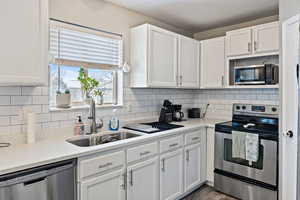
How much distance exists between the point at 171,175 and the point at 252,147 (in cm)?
101

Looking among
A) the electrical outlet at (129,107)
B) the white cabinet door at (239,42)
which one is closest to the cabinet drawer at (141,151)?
the electrical outlet at (129,107)

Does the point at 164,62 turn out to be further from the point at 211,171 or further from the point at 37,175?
the point at 37,175

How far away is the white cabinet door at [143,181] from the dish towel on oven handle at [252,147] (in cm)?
114

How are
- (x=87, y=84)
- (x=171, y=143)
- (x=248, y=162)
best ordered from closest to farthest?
(x=87, y=84), (x=171, y=143), (x=248, y=162)

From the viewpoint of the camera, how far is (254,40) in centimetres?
283

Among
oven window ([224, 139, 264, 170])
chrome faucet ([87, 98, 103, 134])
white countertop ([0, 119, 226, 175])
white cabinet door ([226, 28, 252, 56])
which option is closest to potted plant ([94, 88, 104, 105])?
chrome faucet ([87, 98, 103, 134])

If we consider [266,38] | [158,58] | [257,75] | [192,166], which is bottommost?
[192,166]

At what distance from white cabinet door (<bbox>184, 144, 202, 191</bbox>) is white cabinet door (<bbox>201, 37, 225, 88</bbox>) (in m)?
1.05

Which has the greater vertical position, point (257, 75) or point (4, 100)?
point (257, 75)

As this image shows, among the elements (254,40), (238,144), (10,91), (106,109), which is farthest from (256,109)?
(10,91)

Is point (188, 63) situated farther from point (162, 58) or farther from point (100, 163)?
point (100, 163)

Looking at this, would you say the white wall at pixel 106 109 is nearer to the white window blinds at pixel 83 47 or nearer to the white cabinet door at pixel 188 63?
the white window blinds at pixel 83 47

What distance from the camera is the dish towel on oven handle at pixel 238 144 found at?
8.32 feet

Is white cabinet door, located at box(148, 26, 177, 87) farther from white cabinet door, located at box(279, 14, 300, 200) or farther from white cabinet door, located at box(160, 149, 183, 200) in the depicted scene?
white cabinet door, located at box(279, 14, 300, 200)
